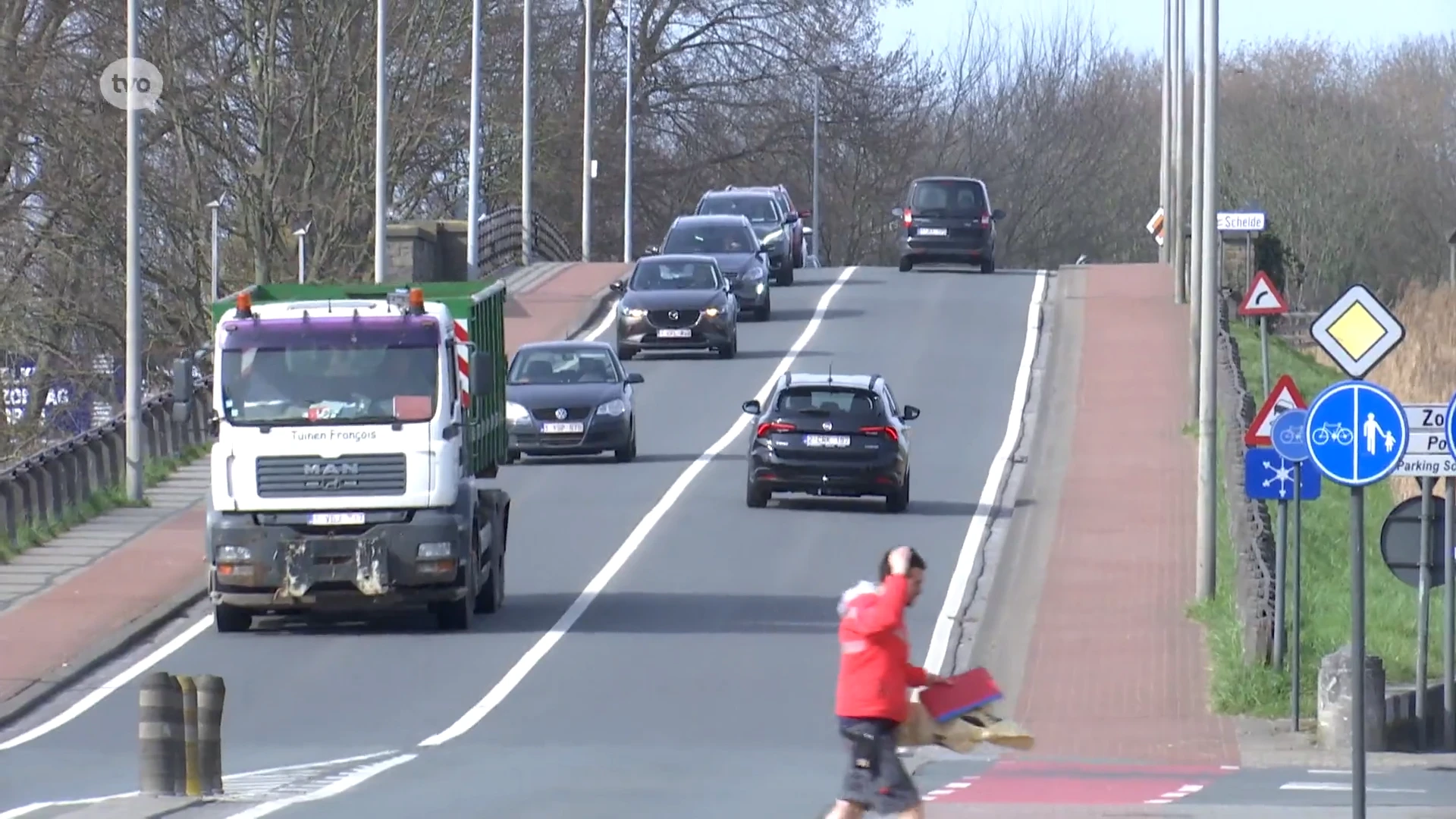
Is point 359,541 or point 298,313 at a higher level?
point 298,313

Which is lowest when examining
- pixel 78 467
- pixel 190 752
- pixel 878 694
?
pixel 190 752

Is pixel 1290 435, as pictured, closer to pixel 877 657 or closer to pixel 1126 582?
pixel 1126 582

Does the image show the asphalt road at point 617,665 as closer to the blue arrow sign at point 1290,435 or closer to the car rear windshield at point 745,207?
the blue arrow sign at point 1290,435

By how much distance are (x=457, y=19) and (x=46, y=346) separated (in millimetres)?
13786

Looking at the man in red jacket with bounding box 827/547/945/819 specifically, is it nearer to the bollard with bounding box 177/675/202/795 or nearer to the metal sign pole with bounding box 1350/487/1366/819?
the metal sign pole with bounding box 1350/487/1366/819

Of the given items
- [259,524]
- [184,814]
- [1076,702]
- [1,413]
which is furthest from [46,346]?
[184,814]

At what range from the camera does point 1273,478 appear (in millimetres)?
21375

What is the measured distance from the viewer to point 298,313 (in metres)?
21.5

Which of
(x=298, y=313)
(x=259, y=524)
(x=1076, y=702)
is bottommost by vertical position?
(x=1076, y=702)

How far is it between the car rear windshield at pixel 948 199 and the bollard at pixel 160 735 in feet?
129

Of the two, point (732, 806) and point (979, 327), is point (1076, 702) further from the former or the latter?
point (979, 327)

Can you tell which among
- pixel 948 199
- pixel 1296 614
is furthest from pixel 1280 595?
pixel 948 199

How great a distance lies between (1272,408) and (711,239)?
2460cm

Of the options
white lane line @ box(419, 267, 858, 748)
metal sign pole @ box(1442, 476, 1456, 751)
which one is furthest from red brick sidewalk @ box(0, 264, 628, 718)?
metal sign pole @ box(1442, 476, 1456, 751)
